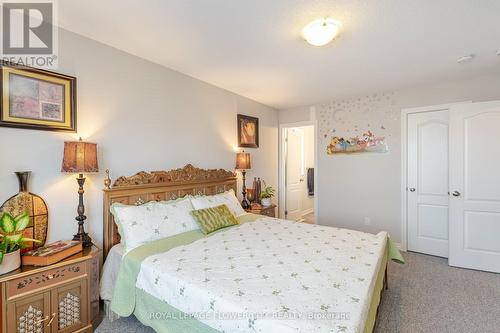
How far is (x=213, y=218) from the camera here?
8.43ft

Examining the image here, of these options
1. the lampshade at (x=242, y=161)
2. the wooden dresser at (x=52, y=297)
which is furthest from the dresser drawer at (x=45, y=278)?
the lampshade at (x=242, y=161)

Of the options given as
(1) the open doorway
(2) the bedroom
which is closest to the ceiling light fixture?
(2) the bedroom

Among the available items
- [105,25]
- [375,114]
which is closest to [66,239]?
[105,25]

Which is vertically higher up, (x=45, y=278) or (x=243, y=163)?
(x=243, y=163)

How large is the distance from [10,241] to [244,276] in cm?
155

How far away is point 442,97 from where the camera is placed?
3.42m

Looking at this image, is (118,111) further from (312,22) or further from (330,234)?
(330,234)

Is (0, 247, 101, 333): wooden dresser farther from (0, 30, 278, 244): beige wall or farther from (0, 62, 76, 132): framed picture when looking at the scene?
(0, 62, 76, 132): framed picture

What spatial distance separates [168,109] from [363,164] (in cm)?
321

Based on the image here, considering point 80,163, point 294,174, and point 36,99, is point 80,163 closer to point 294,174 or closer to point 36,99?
point 36,99

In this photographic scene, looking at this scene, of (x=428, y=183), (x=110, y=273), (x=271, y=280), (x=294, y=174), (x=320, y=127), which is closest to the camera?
(x=271, y=280)

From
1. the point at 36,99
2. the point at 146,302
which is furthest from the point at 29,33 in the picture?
the point at 146,302

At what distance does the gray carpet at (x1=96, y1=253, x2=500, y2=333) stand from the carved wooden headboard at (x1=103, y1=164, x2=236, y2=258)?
2.82 feet

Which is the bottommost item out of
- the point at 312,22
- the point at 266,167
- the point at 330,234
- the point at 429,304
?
the point at 429,304
